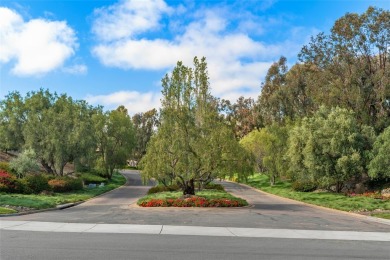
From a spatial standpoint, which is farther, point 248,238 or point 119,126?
point 119,126

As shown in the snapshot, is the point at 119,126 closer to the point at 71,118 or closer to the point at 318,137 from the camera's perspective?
the point at 71,118

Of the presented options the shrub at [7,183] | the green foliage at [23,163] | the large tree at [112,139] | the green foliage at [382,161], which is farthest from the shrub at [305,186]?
the shrub at [7,183]

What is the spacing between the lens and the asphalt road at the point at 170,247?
9016mm

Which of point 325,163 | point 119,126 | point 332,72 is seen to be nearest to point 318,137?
point 325,163

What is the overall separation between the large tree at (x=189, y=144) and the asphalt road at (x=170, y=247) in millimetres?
13692

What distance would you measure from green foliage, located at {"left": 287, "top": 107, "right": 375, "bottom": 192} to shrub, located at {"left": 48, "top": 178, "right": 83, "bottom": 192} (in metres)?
21.5

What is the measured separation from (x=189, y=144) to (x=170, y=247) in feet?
52.7

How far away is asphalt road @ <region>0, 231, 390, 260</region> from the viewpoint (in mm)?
9016

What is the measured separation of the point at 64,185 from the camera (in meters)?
34.1

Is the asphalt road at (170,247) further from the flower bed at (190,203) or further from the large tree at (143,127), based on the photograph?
the large tree at (143,127)

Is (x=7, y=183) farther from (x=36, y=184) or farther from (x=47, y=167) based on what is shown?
(x=47, y=167)

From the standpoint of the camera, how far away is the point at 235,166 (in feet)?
85.9

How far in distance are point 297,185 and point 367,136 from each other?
9.16 metres

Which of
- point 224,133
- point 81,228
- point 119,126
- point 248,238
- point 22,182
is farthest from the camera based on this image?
point 119,126
